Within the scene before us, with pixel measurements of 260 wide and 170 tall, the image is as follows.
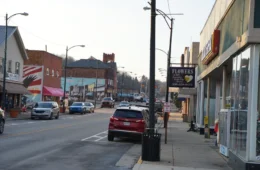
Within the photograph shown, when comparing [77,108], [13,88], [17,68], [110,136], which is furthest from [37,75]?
[110,136]

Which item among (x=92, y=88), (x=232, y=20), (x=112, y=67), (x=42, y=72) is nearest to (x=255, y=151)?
(x=232, y=20)

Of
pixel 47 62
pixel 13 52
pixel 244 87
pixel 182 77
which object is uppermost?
pixel 47 62

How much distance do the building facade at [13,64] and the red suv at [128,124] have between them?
2420 centimetres

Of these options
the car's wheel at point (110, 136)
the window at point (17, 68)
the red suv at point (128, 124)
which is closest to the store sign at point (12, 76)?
the window at point (17, 68)

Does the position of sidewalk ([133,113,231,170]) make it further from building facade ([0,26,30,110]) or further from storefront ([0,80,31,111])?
building facade ([0,26,30,110])

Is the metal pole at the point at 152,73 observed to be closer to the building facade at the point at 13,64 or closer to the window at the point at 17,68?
the building facade at the point at 13,64

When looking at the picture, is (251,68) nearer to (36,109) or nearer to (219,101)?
(219,101)

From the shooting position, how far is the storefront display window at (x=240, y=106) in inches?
466

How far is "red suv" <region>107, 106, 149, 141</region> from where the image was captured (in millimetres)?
20922

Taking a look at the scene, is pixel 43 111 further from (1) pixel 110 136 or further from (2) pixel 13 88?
(1) pixel 110 136

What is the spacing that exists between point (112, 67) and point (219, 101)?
10736 cm

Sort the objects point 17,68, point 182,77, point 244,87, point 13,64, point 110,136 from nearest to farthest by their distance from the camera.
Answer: point 244,87 → point 110,136 → point 182,77 → point 13,64 → point 17,68

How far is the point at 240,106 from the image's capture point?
12.4m

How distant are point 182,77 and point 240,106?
676 inches
